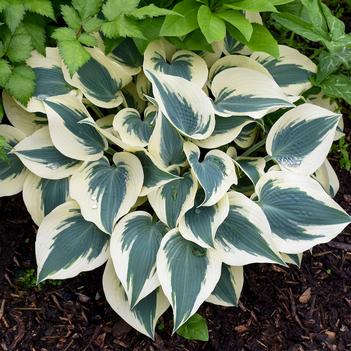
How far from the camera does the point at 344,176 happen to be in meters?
2.31

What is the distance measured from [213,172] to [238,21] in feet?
1.47

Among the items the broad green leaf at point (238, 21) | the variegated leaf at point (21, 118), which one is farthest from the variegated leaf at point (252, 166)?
the variegated leaf at point (21, 118)

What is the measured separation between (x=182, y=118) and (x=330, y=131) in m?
0.47

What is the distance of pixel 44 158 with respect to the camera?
5.75 ft

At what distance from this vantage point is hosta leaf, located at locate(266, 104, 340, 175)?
179 centimetres

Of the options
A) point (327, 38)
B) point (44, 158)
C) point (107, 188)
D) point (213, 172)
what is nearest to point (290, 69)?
point (327, 38)

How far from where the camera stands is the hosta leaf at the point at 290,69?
1.91 m

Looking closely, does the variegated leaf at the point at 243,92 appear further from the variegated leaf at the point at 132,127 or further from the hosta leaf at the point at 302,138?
the variegated leaf at the point at 132,127

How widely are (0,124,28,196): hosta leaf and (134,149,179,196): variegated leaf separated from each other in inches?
14.9

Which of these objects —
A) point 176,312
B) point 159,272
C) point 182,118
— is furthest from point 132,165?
point 176,312

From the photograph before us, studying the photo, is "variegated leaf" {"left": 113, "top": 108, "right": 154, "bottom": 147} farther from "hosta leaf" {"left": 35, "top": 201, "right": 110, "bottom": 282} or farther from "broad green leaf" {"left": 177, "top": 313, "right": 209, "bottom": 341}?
"broad green leaf" {"left": 177, "top": 313, "right": 209, "bottom": 341}

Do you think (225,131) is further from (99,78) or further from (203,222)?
(99,78)

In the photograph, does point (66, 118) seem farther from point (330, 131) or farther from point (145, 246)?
point (330, 131)

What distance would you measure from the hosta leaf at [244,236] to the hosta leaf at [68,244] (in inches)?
14.3
